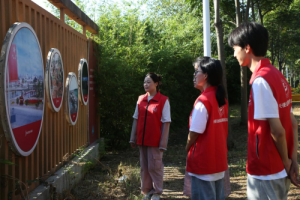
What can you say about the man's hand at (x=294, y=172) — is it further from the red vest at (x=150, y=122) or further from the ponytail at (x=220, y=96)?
the red vest at (x=150, y=122)

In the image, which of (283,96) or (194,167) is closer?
(283,96)

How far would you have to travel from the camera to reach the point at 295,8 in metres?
15.9

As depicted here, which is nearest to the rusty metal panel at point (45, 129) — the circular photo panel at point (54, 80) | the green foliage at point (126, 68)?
the circular photo panel at point (54, 80)

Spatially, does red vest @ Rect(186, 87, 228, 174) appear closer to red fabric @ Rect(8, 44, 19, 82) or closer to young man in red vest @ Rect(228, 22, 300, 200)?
young man in red vest @ Rect(228, 22, 300, 200)

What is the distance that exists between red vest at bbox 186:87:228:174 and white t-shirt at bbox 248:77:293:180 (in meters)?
0.63

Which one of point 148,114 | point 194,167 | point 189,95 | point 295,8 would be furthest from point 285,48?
point 194,167

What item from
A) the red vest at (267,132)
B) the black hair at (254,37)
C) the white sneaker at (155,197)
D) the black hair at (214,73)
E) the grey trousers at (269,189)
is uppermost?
A: the black hair at (254,37)

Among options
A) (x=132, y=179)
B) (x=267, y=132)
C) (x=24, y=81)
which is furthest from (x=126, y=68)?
(x=267, y=132)

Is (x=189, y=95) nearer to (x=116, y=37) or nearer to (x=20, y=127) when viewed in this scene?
(x=116, y=37)

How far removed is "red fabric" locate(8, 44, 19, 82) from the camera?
3053 mm

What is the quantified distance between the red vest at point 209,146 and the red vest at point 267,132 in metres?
0.54

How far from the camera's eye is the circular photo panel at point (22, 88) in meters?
2.95

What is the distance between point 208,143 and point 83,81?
4.16m

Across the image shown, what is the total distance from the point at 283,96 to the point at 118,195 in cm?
339
